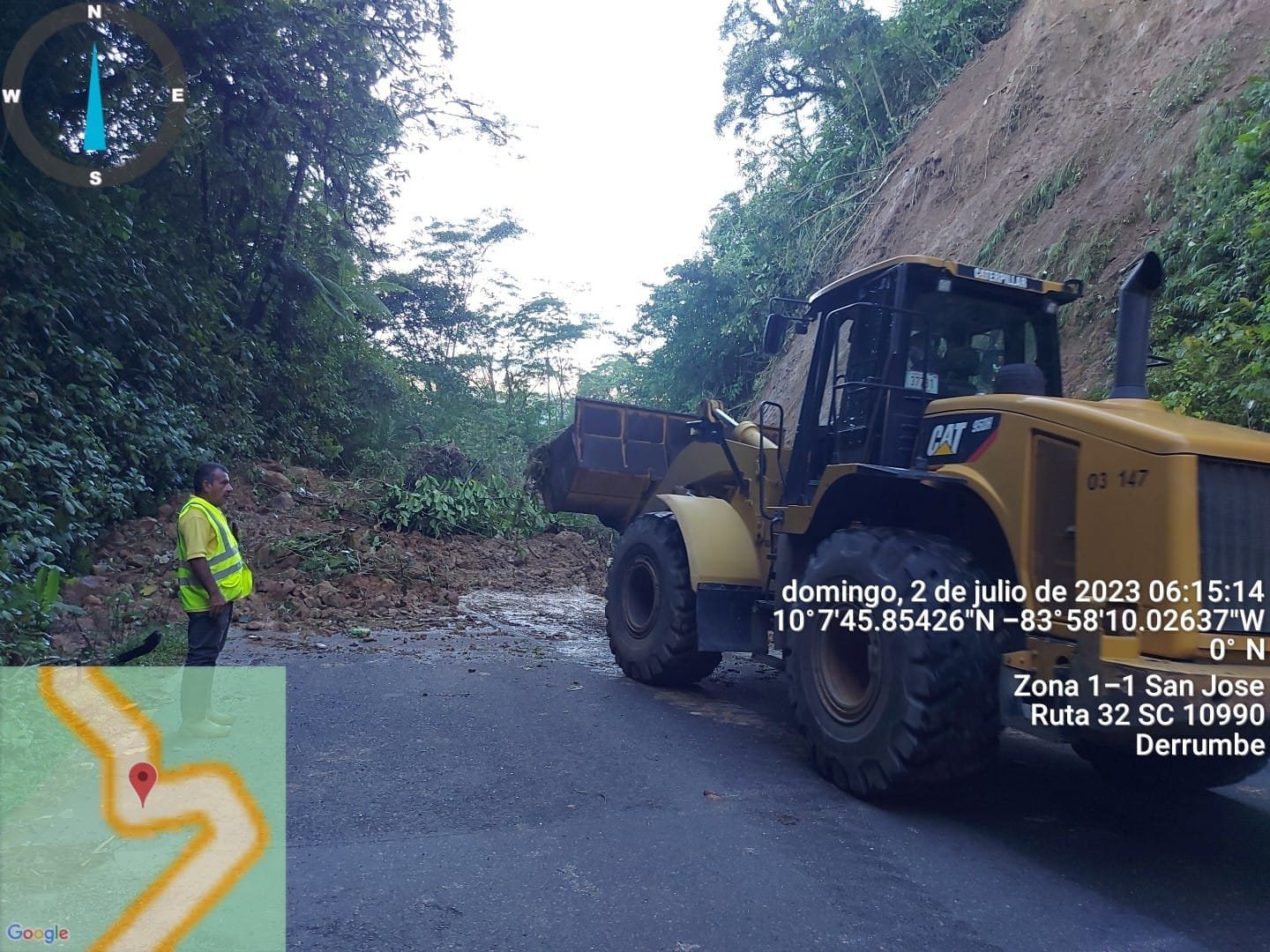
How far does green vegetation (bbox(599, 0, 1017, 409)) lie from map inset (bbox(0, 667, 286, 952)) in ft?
53.3

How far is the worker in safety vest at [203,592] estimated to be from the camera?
5121 mm

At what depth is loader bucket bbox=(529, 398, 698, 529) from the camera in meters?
8.88

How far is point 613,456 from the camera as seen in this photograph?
897 cm

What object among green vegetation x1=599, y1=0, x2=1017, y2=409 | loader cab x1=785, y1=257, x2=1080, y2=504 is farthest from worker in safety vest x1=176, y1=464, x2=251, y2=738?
green vegetation x1=599, y1=0, x2=1017, y2=409

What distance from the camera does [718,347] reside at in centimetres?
2208

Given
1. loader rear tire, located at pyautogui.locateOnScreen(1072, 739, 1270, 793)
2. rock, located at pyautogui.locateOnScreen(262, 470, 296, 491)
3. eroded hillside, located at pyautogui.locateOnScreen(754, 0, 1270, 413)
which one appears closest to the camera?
loader rear tire, located at pyautogui.locateOnScreen(1072, 739, 1270, 793)

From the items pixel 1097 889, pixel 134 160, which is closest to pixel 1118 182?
pixel 1097 889

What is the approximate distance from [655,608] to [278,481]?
9.34 metres

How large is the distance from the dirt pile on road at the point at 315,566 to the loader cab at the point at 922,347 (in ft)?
18.8

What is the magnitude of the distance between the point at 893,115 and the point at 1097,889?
18954mm

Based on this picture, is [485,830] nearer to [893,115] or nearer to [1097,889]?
[1097,889]

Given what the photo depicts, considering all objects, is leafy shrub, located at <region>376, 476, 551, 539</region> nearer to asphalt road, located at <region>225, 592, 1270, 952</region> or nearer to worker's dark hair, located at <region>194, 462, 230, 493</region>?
asphalt road, located at <region>225, 592, 1270, 952</region>

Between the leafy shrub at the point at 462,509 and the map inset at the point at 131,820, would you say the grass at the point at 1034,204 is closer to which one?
the leafy shrub at the point at 462,509

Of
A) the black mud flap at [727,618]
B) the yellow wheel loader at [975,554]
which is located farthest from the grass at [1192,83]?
the black mud flap at [727,618]
